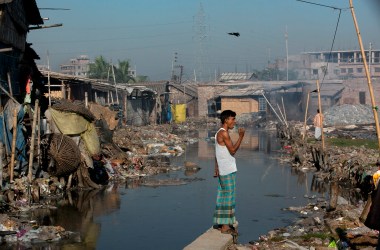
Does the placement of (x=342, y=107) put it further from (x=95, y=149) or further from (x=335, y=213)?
(x=335, y=213)

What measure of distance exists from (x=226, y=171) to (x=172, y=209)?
4589 mm

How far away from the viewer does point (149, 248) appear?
9.80 metres

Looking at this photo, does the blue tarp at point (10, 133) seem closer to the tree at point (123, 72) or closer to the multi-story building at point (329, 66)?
the tree at point (123, 72)

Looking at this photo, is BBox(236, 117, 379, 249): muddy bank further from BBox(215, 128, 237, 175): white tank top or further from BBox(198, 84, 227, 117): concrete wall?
BBox(198, 84, 227, 117): concrete wall

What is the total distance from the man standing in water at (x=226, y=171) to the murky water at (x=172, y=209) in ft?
4.17

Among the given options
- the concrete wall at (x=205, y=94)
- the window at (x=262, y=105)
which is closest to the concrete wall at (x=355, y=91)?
the window at (x=262, y=105)

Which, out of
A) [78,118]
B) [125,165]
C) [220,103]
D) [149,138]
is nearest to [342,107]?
[220,103]

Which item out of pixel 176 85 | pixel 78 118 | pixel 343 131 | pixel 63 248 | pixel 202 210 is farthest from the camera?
pixel 176 85

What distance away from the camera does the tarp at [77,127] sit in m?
16.1

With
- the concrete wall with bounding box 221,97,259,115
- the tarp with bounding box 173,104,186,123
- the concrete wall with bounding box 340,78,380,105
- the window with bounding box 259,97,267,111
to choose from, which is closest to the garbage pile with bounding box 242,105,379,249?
the tarp with bounding box 173,104,186,123

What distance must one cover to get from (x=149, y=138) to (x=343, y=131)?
1236 cm

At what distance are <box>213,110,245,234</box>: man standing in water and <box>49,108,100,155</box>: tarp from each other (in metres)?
7.93

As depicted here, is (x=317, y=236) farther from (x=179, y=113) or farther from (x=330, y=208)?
(x=179, y=113)

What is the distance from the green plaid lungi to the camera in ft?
29.0
